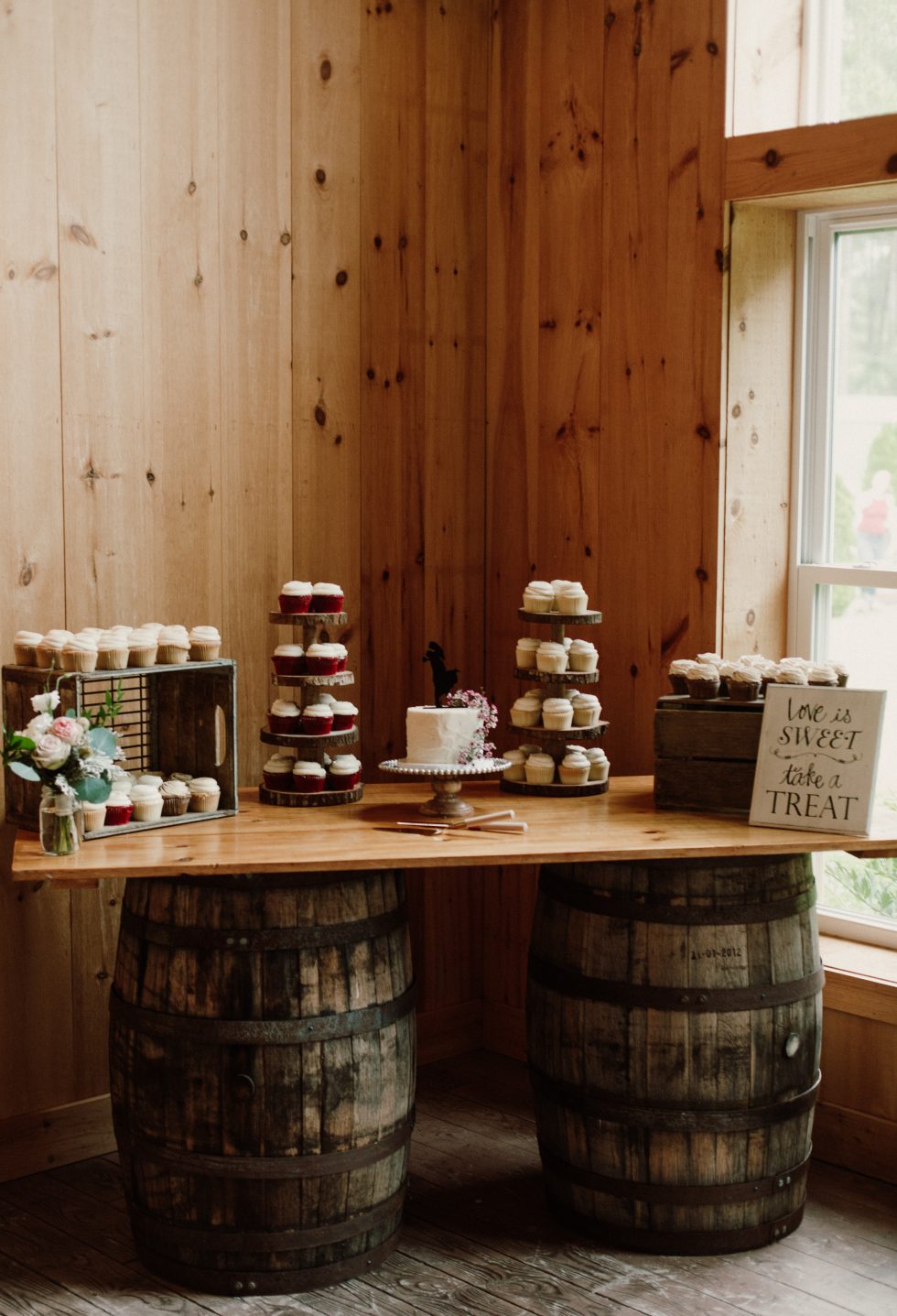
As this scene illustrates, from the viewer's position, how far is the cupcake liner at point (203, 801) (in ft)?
8.54

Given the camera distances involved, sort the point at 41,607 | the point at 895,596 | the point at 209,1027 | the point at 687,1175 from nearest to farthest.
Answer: the point at 209,1027 → the point at 687,1175 → the point at 41,607 → the point at 895,596

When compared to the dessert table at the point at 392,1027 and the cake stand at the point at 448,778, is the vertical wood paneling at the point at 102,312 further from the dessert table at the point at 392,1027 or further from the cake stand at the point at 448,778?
the cake stand at the point at 448,778

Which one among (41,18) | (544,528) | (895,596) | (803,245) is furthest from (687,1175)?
(41,18)

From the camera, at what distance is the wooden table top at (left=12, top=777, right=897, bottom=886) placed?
2.31 meters

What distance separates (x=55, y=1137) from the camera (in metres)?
2.92

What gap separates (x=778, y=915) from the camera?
2.56 meters

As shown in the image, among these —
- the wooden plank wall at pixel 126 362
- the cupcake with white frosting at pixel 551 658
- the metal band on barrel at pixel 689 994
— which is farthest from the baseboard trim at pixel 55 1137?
the cupcake with white frosting at pixel 551 658

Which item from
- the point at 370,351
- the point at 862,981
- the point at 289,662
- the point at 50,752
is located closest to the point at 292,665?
the point at 289,662

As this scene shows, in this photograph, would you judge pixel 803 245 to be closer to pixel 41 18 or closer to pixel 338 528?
pixel 338 528

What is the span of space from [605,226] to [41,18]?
1227 mm

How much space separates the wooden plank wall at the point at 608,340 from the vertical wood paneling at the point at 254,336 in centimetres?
58

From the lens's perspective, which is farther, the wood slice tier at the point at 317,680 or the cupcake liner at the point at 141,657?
the wood slice tier at the point at 317,680

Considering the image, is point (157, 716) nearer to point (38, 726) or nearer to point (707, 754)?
point (38, 726)

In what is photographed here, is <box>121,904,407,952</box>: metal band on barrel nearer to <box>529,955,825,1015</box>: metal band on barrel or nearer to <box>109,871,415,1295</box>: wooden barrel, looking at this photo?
<box>109,871,415,1295</box>: wooden barrel
